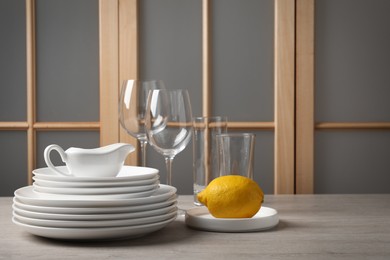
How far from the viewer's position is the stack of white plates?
92cm

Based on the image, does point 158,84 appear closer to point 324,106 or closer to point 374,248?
point 374,248

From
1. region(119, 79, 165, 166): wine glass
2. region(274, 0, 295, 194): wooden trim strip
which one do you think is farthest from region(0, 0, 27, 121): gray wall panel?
region(119, 79, 165, 166): wine glass

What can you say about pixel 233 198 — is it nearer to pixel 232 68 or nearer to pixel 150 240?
pixel 150 240

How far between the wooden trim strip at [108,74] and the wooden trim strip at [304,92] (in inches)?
26.1

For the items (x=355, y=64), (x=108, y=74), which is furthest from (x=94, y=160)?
(x=355, y=64)

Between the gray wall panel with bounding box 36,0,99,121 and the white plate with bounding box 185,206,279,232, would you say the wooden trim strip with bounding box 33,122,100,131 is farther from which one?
the white plate with bounding box 185,206,279,232

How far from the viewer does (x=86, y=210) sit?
36.1 inches

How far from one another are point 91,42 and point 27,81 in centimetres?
28

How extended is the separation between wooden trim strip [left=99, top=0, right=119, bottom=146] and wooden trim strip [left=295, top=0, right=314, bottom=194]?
2.18 feet

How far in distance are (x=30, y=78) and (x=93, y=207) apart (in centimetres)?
147

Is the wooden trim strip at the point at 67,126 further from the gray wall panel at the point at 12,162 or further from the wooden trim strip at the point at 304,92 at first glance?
the wooden trim strip at the point at 304,92

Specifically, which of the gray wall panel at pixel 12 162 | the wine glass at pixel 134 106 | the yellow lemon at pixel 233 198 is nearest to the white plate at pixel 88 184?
the yellow lemon at pixel 233 198

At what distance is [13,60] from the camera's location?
2.30 meters

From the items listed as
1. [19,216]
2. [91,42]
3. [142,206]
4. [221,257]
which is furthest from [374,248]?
[91,42]
